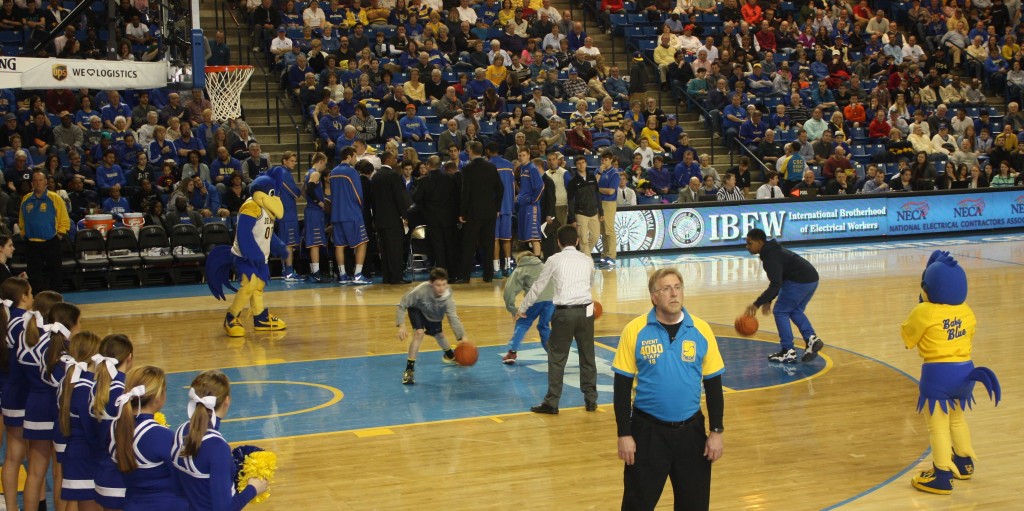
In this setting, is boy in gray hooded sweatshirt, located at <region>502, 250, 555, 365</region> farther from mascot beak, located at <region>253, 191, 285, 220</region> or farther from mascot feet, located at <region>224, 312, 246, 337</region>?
mascot feet, located at <region>224, 312, 246, 337</region>

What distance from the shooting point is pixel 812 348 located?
12.8 m

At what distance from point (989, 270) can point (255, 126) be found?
14.1 metres

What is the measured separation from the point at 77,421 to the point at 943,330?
5.85 m

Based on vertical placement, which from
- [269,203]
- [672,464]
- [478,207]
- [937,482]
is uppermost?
[269,203]

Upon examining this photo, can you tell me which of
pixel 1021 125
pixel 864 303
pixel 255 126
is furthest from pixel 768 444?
pixel 1021 125

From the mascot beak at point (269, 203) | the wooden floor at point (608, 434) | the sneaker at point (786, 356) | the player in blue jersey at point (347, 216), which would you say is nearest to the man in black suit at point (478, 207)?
the player in blue jersey at point (347, 216)

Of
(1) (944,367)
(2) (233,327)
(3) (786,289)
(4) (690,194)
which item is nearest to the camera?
(1) (944,367)

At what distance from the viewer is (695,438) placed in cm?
648

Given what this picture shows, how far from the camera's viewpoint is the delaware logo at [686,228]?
896 inches

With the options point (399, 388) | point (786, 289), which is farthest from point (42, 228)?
point (786, 289)

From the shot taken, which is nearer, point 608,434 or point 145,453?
point 145,453

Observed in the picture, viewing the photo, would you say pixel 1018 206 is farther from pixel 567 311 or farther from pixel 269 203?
pixel 567 311

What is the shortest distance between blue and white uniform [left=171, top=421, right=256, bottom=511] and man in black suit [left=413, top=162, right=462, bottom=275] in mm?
13304

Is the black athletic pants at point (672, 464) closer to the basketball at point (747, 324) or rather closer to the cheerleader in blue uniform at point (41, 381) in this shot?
the cheerleader in blue uniform at point (41, 381)
